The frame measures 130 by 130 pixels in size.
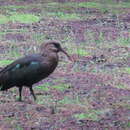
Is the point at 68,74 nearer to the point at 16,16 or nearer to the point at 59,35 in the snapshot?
the point at 59,35

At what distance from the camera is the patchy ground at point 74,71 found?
7.15 m

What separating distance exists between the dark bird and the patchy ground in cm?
31

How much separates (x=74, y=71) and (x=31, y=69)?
2.78 metres

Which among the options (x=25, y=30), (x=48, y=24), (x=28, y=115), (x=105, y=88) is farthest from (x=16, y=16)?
(x=28, y=115)

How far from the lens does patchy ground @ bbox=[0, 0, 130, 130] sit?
7.15 m

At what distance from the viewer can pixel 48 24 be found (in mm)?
18109

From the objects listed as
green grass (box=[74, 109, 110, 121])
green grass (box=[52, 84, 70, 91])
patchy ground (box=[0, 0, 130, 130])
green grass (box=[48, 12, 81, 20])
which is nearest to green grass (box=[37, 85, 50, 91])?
patchy ground (box=[0, 0, 130, 130])

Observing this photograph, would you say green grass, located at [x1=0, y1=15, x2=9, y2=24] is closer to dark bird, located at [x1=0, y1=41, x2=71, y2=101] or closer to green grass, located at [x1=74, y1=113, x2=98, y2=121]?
dark bird, located at [x1=0, y1=41, x2=71, y2=101]

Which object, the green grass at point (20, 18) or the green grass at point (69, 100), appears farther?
the green grass at point (20, 18)

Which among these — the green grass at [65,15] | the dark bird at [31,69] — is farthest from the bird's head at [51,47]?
the green grass at [65,15]

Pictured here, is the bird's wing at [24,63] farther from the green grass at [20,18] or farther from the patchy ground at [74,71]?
the green grass at [20,18]

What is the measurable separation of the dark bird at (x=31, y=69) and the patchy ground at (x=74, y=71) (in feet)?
1.02

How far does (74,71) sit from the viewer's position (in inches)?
416

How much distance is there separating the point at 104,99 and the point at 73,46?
5165 millimetres
